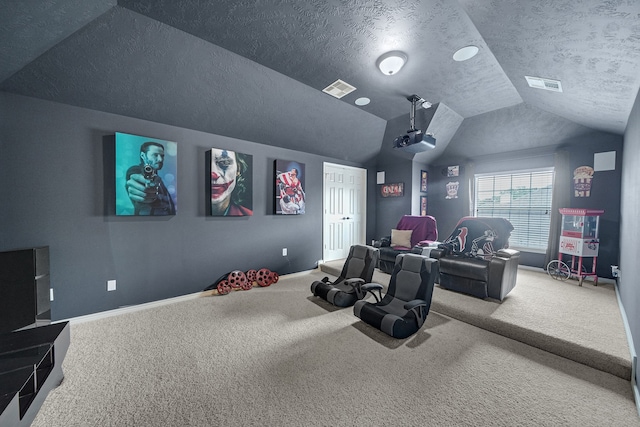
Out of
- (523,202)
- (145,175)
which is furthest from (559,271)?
(145,175)

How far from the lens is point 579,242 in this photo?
3.62 m

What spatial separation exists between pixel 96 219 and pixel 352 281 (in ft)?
10.8

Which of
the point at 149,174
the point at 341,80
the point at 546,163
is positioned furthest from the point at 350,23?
the point at 546,163

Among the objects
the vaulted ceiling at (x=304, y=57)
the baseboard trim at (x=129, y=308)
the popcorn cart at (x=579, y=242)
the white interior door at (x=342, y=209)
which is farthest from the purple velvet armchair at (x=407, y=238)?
the baseboard trim at (x=129, y=308)

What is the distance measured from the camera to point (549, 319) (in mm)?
2482

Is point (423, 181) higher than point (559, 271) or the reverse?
higher

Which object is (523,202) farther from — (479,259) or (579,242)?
(479,259)

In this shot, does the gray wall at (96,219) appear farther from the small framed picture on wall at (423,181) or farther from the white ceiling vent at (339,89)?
the small framed picture on wall at (423,181)

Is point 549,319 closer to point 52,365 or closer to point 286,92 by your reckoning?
point 286,92

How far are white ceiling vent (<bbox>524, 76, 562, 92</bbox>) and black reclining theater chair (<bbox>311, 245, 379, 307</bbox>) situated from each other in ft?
9.03

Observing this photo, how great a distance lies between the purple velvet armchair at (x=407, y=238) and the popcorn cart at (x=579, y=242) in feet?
6.24

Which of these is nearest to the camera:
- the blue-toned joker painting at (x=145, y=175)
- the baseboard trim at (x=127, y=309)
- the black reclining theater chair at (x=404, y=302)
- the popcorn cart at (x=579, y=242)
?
the black reclining theater chair at (x=404, y=302)

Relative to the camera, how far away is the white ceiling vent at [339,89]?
131 inches

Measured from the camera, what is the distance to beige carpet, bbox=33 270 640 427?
4.97ft
